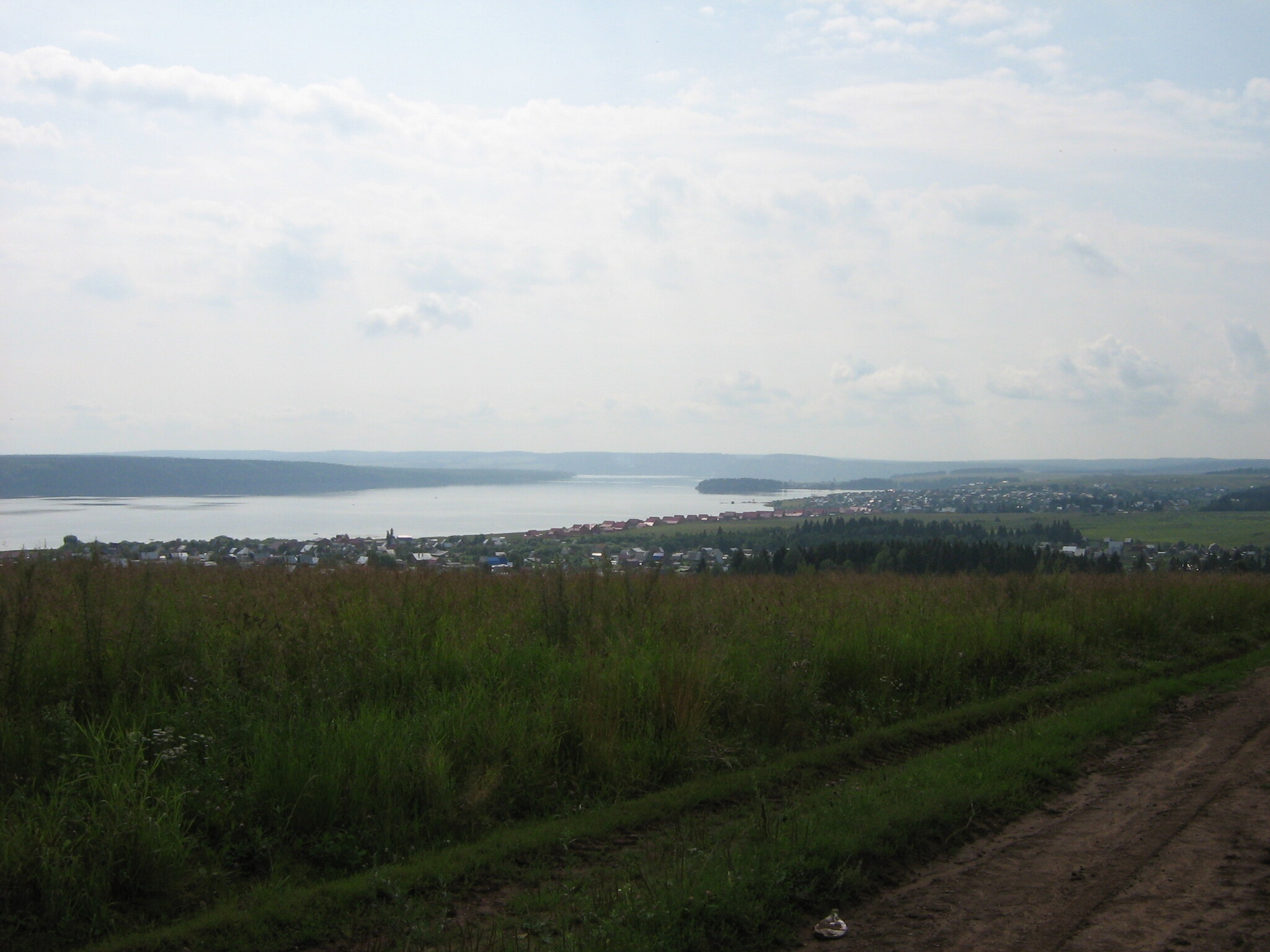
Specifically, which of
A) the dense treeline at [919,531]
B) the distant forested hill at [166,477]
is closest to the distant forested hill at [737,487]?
the distant forested hill at [166,477]

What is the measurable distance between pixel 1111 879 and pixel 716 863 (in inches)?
88.1

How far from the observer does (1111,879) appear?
4.91 m

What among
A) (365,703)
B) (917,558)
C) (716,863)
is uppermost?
(365,703)

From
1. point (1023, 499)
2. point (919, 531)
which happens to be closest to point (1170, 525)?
point (919, 531)

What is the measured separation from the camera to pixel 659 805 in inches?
238

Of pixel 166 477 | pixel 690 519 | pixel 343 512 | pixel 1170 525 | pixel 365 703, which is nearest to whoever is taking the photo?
pixel 365 703

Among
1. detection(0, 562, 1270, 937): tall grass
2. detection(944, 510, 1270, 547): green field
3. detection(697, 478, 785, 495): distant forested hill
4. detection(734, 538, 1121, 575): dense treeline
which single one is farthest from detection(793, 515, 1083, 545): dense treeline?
detection(697, 478, 785, 495): distant forested hill

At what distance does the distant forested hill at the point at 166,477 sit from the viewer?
2550cm

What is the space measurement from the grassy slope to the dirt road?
263mm

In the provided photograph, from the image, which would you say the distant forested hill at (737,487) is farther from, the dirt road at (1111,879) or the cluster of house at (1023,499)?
the dirt road at (1111,879)

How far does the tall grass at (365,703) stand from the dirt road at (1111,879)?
2.21 metres

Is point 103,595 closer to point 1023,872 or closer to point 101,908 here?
point 101,908

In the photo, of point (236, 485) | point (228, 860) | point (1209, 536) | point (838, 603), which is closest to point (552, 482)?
point (236, 485)

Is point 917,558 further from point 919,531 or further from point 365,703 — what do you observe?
point 365,703
